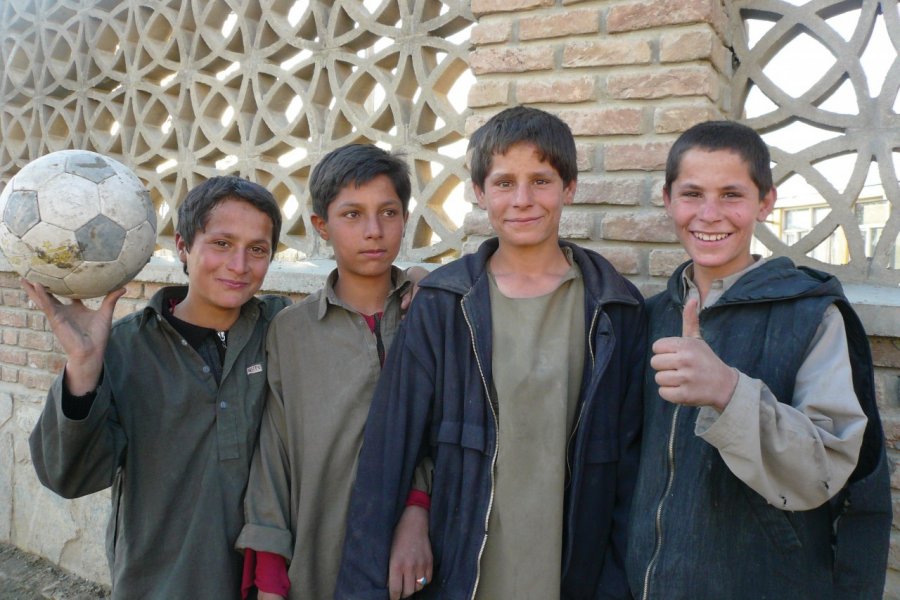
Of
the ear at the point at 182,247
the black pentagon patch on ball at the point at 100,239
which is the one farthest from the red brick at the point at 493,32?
the black pentagon patch on ball at the point at 100,239

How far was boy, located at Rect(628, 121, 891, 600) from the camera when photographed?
1.32 m

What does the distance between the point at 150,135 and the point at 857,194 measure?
3.49 metres

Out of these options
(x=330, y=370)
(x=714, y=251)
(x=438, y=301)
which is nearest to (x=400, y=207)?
(x=438, y=301)

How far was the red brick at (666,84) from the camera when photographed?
2.04 m

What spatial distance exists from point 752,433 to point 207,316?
60.0 inches

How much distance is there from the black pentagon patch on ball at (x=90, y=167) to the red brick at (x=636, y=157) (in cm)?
149

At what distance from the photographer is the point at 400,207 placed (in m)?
2.10

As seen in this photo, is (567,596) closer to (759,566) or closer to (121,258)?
(759,566)

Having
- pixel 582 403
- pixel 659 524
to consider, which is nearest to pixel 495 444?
pixel 582 403

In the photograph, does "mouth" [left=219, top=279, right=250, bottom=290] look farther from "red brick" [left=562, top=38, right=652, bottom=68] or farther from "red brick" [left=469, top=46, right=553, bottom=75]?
"red brick" [left=562, top=38, right=652, bottom=68]

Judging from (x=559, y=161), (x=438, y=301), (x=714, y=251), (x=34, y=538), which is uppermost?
(x=559, y=161)

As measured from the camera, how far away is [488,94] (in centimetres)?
234

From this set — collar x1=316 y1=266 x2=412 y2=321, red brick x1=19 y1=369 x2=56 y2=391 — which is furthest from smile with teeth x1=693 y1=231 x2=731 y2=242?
red brick x1=19 y1=369 x2=56 y2=391

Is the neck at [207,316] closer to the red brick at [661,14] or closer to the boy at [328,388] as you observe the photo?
the boy at [328,388]
